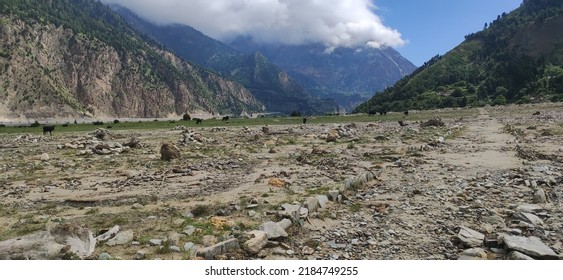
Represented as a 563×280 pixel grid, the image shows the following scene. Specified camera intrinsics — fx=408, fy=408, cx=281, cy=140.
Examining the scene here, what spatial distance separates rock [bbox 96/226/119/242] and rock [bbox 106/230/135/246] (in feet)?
0.83

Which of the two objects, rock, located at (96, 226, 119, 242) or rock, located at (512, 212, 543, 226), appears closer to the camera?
rock, located at (96, 226, 119, 242)

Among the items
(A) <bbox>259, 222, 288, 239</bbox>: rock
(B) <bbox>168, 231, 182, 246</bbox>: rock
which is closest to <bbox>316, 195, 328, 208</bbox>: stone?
(A) <bbox>259, 222, 288, 239</bbox>: rock

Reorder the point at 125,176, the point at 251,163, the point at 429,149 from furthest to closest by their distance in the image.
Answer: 1. the point at 429,149
2. the point at 251,163
3. the point at 125,176

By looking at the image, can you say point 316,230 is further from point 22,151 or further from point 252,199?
point 22,151

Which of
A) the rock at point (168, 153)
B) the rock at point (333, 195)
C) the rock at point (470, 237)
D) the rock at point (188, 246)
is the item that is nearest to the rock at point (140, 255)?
the rock at point (188, 246)

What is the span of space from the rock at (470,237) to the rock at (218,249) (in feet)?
18.5

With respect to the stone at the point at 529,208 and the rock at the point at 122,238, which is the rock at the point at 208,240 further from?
the stone at the point at 529,208

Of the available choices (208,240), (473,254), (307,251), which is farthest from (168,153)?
(473,254)

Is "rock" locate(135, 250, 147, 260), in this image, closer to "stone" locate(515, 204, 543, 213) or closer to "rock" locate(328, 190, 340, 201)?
"rock" locate(328, 190, 340, 201)

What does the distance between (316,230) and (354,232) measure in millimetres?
1069

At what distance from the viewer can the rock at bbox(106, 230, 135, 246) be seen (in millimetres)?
10570

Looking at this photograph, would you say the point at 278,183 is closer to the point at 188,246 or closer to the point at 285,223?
the point at 285,223

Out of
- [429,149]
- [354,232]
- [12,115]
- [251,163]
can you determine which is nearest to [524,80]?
[429,149]
